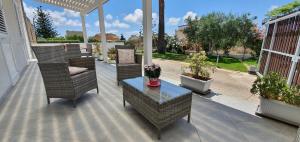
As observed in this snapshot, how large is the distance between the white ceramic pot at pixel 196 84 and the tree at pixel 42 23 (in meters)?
19.6

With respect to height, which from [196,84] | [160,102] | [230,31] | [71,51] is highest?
[230,31]

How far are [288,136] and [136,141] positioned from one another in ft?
5.67

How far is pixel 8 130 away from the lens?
69.4 inches

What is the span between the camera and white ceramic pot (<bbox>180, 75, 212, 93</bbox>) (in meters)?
2.71

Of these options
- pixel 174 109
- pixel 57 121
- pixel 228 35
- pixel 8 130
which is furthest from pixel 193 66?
pixel 228 35

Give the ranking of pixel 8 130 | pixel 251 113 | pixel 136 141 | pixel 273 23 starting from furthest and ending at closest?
pixel 273 23 < pixel 251 113 < pixel 8 130 < pixel 136 141

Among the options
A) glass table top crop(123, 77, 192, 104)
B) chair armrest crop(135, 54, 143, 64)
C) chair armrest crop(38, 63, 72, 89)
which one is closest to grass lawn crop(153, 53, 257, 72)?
chair armrest crop(135, 54, 143, 64)

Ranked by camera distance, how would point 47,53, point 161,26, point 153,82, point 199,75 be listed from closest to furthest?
point 153,82, point 47,53, point 199,75, point 161,26

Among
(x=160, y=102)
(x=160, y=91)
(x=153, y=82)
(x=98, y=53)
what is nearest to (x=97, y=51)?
(x=98, y=53)

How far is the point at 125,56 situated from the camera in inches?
139

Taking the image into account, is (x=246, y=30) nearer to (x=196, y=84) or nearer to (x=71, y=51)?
(x=196, y=84)

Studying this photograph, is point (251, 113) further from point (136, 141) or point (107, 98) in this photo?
point (107, 98)

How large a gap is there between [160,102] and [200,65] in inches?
64.9

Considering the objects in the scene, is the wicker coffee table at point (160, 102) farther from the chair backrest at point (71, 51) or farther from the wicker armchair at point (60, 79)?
the chair backrest at point (71, 51)
